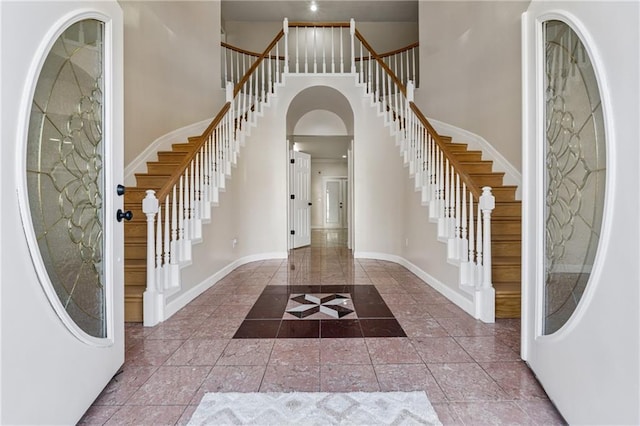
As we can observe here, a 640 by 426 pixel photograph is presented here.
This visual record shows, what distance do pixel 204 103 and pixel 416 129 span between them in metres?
3.41

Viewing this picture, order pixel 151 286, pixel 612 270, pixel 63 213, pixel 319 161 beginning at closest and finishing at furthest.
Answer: pixel 612 270
pixel 63 213
pixel 151 286
pixel 319 161

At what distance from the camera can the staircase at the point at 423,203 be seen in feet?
8.13

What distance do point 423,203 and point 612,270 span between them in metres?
2.76

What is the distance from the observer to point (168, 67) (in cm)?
451

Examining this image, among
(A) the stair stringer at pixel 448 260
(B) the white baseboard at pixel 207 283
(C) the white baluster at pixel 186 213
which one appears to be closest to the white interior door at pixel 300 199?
(B) the white baseboard at pixel 207 283

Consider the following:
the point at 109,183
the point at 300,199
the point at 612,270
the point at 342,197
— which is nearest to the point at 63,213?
the point at 109,183

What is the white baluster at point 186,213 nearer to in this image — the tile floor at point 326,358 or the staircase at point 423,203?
the staircase at point 423,203

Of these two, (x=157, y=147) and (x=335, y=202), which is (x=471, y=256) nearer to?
(x=157, y=147)

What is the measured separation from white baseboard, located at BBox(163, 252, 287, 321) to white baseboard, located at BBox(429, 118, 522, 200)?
129 inches

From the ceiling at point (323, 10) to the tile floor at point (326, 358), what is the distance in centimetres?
633

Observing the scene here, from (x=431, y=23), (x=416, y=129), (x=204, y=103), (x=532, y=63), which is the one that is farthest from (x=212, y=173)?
(x=431, y=23)

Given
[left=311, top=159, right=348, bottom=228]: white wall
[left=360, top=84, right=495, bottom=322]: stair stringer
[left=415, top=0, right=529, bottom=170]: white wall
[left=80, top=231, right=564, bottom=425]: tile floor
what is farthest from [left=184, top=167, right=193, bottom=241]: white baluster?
[left=311, top=159, right=348, bottom=228]: white wall

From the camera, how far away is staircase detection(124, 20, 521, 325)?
2.48m

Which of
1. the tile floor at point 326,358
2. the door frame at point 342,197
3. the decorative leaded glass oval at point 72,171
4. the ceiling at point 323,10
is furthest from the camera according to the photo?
the door frame at point 342,197
